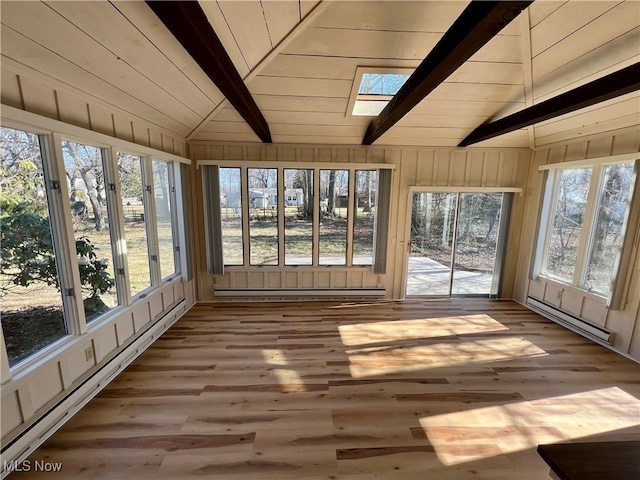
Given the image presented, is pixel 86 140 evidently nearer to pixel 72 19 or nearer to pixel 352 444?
pixel 72 19

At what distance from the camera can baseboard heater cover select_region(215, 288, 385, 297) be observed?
4395 mm

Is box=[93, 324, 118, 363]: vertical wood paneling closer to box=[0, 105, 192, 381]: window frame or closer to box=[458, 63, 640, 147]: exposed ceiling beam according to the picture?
box=[0, 105, 192, 381]: window frame

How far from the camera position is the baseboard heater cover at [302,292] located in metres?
→ 4.39

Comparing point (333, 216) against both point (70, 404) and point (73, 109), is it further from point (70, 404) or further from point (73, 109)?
point (70, 404)

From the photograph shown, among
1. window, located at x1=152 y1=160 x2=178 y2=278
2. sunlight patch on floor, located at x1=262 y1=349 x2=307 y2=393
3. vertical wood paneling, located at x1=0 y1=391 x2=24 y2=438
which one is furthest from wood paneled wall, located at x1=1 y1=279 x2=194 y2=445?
sunlight patch on floor, located at x1=262 y1=349 x2=307 y2=393

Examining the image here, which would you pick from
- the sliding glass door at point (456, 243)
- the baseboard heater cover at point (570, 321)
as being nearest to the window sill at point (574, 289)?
the baseboard heater cover at point (570, 321)

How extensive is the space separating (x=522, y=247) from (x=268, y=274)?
433 cm

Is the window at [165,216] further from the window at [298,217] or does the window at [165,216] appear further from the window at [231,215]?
the window at [298,217]

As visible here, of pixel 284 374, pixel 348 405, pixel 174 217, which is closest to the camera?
pixel 348 405

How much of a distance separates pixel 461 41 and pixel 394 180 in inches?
114

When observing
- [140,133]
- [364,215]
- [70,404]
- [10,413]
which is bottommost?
[70,404]

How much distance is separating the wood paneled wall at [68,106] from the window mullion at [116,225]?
10.9 inches

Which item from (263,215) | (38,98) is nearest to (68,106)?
(38,98)

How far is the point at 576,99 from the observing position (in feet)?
7.77
